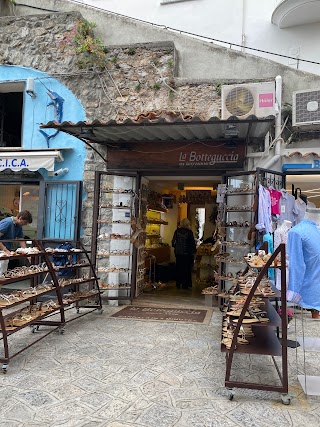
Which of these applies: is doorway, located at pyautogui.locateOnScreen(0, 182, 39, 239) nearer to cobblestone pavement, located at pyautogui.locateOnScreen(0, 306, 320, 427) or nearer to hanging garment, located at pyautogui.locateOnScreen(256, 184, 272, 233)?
cobblestone pavement, located at pyautogui.locateOnScreen(0, 306, 320, 427)

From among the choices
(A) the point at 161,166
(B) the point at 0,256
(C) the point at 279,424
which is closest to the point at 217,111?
(A) the point at 161,166

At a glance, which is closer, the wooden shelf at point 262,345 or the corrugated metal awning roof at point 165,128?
the wooden shelf at point 262,345

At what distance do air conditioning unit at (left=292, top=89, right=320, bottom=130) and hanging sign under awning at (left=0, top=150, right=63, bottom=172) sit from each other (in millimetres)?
4678

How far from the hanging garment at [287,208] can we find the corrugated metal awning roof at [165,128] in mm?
1212

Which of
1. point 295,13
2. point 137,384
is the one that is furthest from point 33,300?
point 295,13

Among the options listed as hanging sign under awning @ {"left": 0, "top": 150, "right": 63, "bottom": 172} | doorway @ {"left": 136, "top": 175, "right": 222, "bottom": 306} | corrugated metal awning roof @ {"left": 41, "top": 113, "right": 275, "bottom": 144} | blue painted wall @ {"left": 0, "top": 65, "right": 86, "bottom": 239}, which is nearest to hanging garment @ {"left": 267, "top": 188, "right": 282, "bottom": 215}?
corrugated metal awning roof @ {"left": 41, "top": 113, "right": 275, "bottom": 144}

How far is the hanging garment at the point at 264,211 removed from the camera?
238 inches

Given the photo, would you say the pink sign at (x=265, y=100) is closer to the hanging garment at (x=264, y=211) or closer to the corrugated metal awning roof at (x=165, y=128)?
the corrugated metal awning roof at (x=165, y=128)

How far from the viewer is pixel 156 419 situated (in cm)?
294

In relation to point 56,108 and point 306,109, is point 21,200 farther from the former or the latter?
point 306,109

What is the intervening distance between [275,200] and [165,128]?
7.64 ft

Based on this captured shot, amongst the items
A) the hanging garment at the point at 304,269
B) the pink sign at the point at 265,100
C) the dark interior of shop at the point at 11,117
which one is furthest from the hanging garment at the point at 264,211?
the dark interior of shop at the point at 11,117

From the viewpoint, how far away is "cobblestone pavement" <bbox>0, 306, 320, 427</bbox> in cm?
297

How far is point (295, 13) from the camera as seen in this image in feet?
26.1
